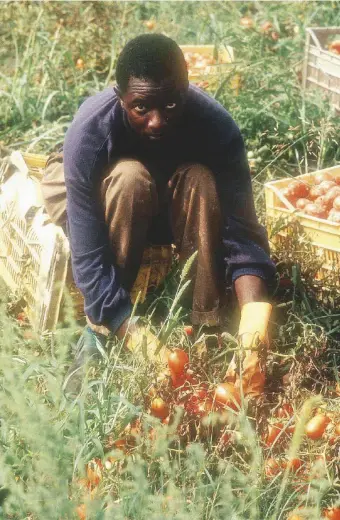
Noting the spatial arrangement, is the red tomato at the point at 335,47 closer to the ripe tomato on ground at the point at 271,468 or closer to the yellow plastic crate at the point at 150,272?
the yellow plastic crate at the point at 150,272

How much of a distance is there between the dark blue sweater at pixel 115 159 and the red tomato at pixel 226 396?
1.75 ft

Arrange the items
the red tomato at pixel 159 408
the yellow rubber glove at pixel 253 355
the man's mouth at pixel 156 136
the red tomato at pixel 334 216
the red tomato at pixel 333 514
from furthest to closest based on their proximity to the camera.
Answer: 1. the red tomato at pixel 334 216
2. the man's mouth at pixel 156 136
3. the yellow rubber glove at pixel 253 355
4. the red tomato at pixel 159 408
5. the red tomato at pixel 333 514

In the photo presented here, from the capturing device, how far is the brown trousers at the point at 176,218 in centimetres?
266

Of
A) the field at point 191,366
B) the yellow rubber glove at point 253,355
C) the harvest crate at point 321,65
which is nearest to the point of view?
the field at point 191,366

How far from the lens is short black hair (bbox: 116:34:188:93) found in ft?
7.80

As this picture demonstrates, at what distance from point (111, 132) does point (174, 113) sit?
0.29 meters

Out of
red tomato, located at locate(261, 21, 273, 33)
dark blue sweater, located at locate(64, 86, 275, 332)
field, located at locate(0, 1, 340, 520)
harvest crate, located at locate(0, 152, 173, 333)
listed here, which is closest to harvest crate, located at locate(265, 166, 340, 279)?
field, located at locate(0, 1, 340, 520)

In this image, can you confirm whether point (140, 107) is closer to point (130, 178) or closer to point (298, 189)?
point (130, 178)

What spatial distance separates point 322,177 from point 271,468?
1.89 meters

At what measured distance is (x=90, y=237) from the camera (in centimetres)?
264

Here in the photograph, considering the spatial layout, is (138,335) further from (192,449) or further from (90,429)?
(192,449)

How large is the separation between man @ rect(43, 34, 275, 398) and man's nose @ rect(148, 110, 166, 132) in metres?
0.05

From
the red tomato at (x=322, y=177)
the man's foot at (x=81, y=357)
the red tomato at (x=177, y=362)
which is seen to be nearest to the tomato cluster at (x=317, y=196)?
the red tomato at (x=322, y=177)

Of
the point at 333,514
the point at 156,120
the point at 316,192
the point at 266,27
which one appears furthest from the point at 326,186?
the point at 266,27
